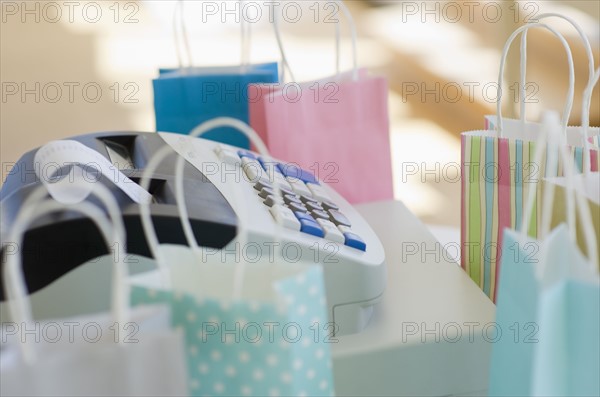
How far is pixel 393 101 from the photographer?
272cm

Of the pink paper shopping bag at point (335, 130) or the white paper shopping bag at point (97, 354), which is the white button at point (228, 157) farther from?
the white paper shopping bag at point (97, 354)

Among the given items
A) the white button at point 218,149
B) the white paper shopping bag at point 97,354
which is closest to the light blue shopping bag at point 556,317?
the white paper shopping bag at point 97,354

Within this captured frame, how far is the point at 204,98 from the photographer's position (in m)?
1.42

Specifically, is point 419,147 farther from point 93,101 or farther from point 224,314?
point 224,314

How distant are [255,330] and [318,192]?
0.53 metres

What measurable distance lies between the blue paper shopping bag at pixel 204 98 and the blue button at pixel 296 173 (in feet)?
0.99

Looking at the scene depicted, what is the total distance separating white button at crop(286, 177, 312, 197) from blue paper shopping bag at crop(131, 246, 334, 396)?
1.42ft

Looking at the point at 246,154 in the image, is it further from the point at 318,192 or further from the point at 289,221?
the point at 289,221

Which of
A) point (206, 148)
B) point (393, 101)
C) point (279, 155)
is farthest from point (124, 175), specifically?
point (393, 101)

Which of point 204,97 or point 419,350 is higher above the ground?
point 204,97

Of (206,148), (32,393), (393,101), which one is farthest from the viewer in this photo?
(393,101)

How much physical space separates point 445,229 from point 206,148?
1.77 meters

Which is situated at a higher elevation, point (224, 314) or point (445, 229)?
point (224, 314)

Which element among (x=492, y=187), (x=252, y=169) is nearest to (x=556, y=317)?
(x=492, y=187)
